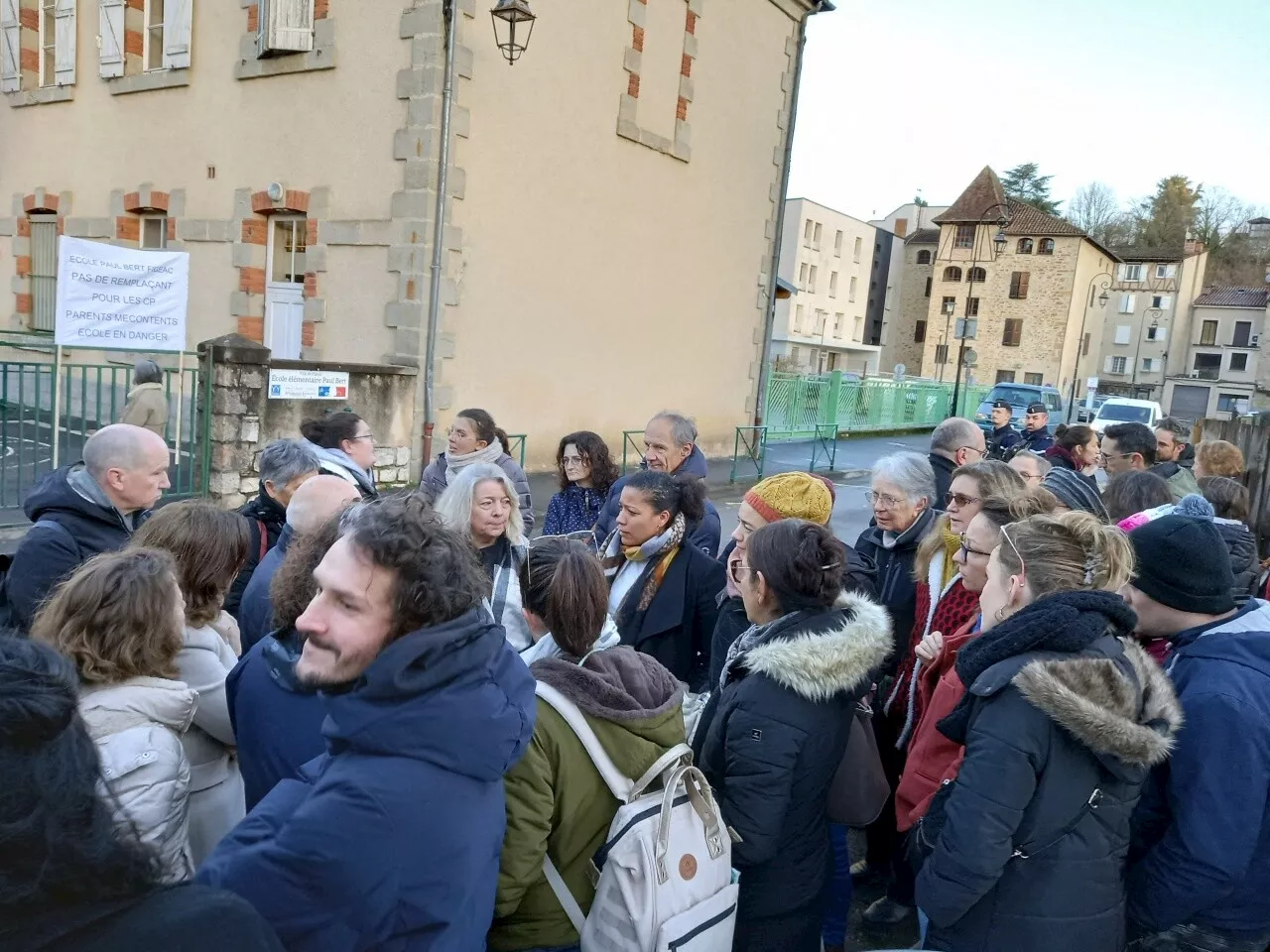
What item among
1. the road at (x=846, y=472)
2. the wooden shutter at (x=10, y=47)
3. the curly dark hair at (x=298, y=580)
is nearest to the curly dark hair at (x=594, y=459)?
the road at (x=846, y=472)

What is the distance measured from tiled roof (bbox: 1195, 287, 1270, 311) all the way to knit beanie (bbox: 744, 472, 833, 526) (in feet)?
195

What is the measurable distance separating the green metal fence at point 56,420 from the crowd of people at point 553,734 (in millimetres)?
4366

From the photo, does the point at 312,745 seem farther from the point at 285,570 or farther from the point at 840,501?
the point at 840,501

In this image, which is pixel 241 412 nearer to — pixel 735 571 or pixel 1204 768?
pixel 735 571

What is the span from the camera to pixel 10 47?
13.8 meters

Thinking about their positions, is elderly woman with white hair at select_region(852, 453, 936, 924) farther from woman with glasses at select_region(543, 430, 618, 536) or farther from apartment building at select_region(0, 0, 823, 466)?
apartment building at select_region(0, 0, 823, 466)

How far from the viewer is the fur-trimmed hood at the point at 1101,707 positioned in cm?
186

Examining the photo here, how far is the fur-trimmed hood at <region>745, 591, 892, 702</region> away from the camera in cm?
220

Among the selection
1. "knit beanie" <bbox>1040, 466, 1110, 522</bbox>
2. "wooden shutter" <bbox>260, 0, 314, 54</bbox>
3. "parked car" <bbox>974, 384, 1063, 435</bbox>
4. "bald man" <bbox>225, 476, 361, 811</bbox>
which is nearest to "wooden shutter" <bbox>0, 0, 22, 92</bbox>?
"wooden shutter" <bbox>260, 0, 314, 54</bbox>

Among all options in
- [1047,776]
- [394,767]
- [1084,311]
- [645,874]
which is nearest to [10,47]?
[394,767]

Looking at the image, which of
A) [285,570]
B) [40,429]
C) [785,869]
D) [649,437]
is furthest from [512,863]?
[40,429]

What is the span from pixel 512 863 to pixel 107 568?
1128 mm

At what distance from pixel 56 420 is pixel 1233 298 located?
2442 inches

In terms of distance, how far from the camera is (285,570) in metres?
2.00
